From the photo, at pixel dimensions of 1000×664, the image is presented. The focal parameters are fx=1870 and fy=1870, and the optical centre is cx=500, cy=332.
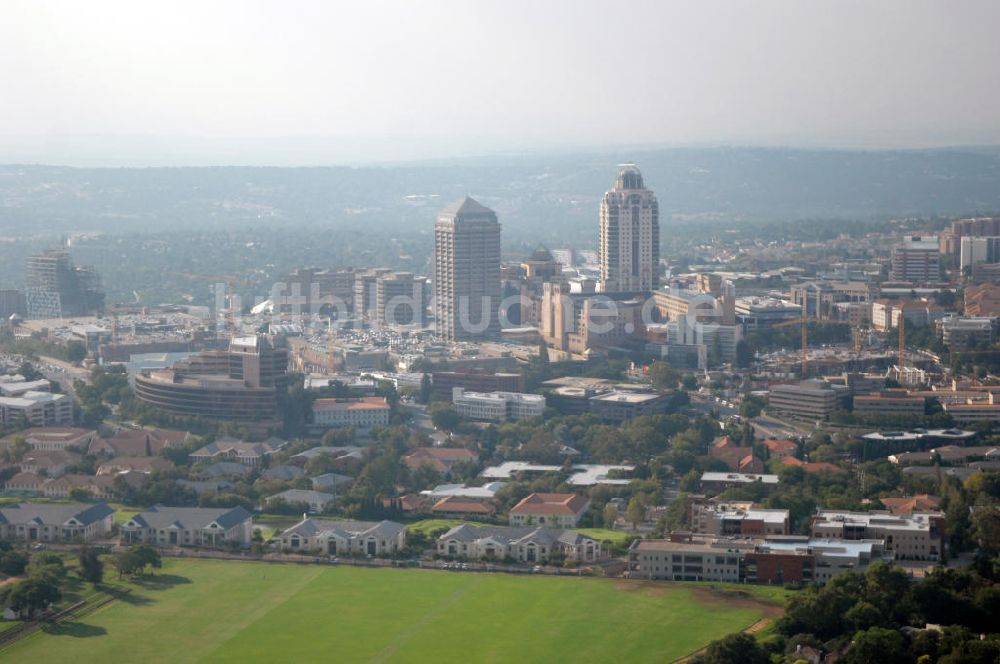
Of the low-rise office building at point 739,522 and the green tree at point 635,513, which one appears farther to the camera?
the green tree at point 635,513

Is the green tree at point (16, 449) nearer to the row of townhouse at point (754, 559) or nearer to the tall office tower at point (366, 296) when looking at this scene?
the row of townhouse at point (754, 559)

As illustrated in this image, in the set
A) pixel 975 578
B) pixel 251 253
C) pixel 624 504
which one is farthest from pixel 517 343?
pixel 251 253

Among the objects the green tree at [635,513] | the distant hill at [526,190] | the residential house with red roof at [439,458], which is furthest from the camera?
the distant hill at [526,190]

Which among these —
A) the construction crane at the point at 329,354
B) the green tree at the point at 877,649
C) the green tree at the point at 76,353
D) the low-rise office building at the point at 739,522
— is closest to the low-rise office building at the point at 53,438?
the construction crane at the point at 329,354

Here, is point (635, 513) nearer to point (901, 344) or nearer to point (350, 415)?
point (350, 415)

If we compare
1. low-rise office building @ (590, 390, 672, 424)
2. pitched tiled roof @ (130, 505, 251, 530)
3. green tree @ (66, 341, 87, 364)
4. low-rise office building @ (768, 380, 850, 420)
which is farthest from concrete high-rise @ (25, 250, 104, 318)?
pitched tiled roof @ (130, 505, 251, 530)

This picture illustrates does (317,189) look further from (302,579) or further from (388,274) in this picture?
(302,579)
